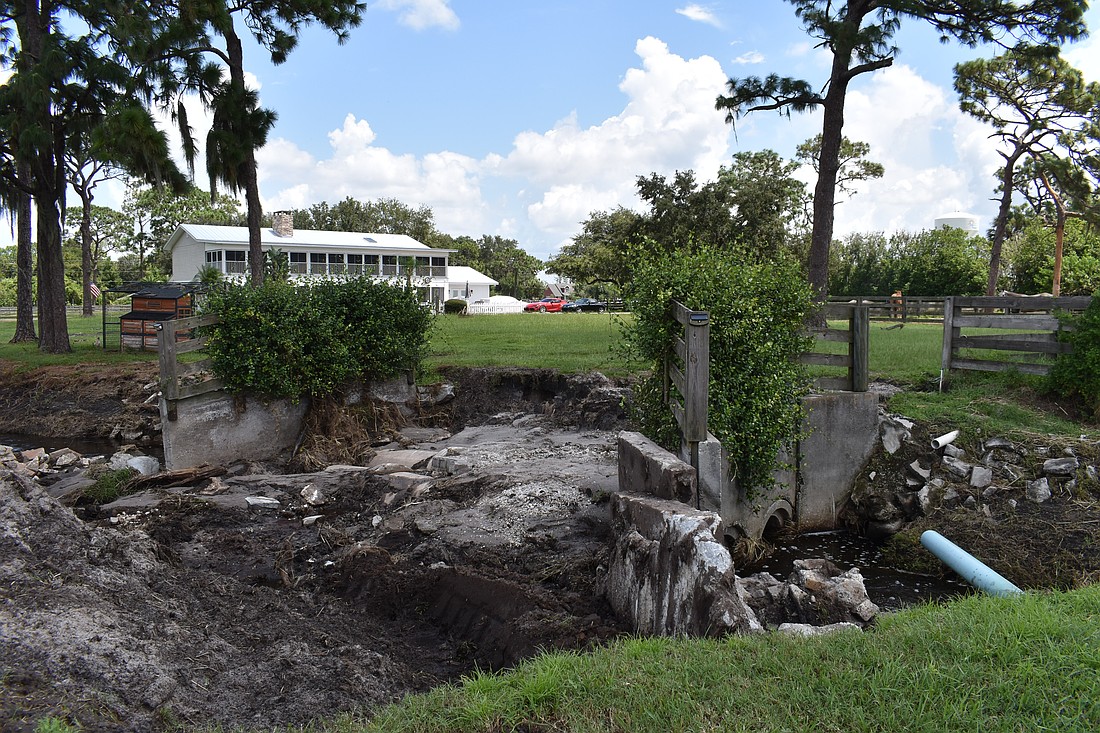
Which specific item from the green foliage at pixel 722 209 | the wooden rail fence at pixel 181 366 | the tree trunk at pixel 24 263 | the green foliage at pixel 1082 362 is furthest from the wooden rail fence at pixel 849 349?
the green foliage at pixel 722 209

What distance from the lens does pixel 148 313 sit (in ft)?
66.9

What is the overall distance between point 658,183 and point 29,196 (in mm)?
28175

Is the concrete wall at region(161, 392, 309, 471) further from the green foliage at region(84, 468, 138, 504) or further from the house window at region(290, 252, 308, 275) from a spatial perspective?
the house window at region(290, 252, 308, 275)

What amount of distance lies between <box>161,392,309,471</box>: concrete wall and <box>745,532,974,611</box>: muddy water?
7.30 metres

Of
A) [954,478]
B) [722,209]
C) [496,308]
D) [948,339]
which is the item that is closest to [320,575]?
[954,478]

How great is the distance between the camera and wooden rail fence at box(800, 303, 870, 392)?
918cm

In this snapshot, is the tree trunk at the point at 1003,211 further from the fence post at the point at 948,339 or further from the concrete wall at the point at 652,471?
the concrete wall at the point at 652,471

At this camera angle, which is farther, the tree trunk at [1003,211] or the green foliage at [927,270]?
the green foliage at [927,270]

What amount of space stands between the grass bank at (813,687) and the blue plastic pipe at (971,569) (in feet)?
5.00

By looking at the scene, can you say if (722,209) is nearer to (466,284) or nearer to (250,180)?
(250,180)

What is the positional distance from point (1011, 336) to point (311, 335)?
10691 mm

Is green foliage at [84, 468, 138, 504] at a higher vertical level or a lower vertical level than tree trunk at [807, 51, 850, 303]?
lower

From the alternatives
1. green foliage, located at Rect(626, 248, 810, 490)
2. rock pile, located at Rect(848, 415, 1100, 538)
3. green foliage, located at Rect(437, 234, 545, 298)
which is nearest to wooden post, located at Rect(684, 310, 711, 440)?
green foliage, located at Rect(626, 248, 810, 490)

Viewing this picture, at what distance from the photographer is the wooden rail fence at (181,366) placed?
10.1 meters
